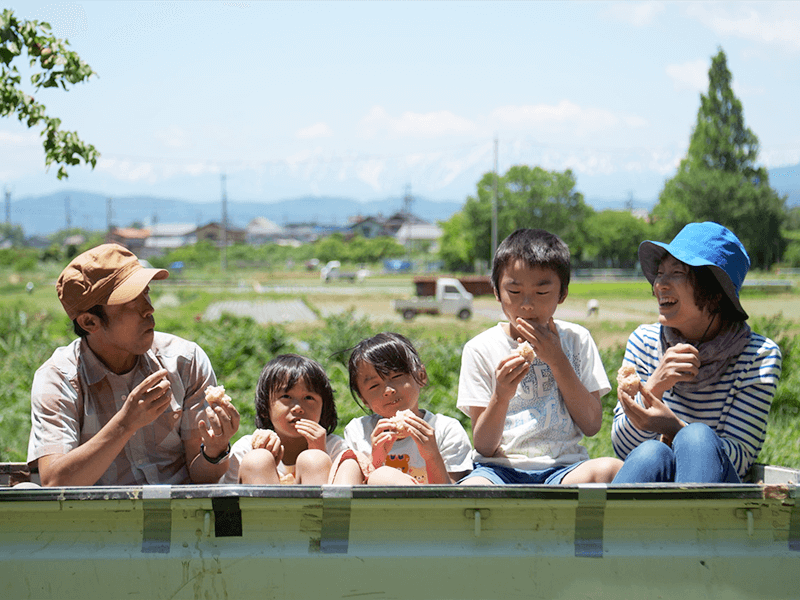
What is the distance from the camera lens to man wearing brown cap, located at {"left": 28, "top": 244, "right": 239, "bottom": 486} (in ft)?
7.89

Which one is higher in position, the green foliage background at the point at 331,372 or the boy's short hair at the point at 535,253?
the boy's short hair at the point at 535,253

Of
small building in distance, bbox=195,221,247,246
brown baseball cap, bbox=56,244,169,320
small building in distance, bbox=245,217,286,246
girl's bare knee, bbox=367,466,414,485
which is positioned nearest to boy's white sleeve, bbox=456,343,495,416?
girl's bare knee, bbox=367,466,414,485

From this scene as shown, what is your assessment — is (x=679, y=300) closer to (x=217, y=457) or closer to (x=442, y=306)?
(x=217, y=457)

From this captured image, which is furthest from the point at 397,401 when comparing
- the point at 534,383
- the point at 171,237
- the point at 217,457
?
the point at 171,237

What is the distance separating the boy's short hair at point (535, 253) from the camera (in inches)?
112

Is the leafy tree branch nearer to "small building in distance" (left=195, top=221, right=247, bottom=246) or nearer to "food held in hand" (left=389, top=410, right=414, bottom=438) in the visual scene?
"food held in hand" (left=389, top=410, right=414, bottom=438)

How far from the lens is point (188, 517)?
1802mm

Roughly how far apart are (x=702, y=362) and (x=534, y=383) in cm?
64

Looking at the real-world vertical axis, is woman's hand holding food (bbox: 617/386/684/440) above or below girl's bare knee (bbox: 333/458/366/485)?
above

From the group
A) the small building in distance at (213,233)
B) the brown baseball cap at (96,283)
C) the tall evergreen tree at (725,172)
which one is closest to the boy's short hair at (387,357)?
the brown baseball cap at (96,283)

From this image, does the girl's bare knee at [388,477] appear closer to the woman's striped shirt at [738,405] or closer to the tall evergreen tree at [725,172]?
the woman's striped shirt at [738,405]

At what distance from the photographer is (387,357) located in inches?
116

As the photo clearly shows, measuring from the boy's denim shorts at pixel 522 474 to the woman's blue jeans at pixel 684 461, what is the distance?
32 centimetres

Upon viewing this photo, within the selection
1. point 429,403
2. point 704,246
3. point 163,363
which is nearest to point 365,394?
point 163,363
